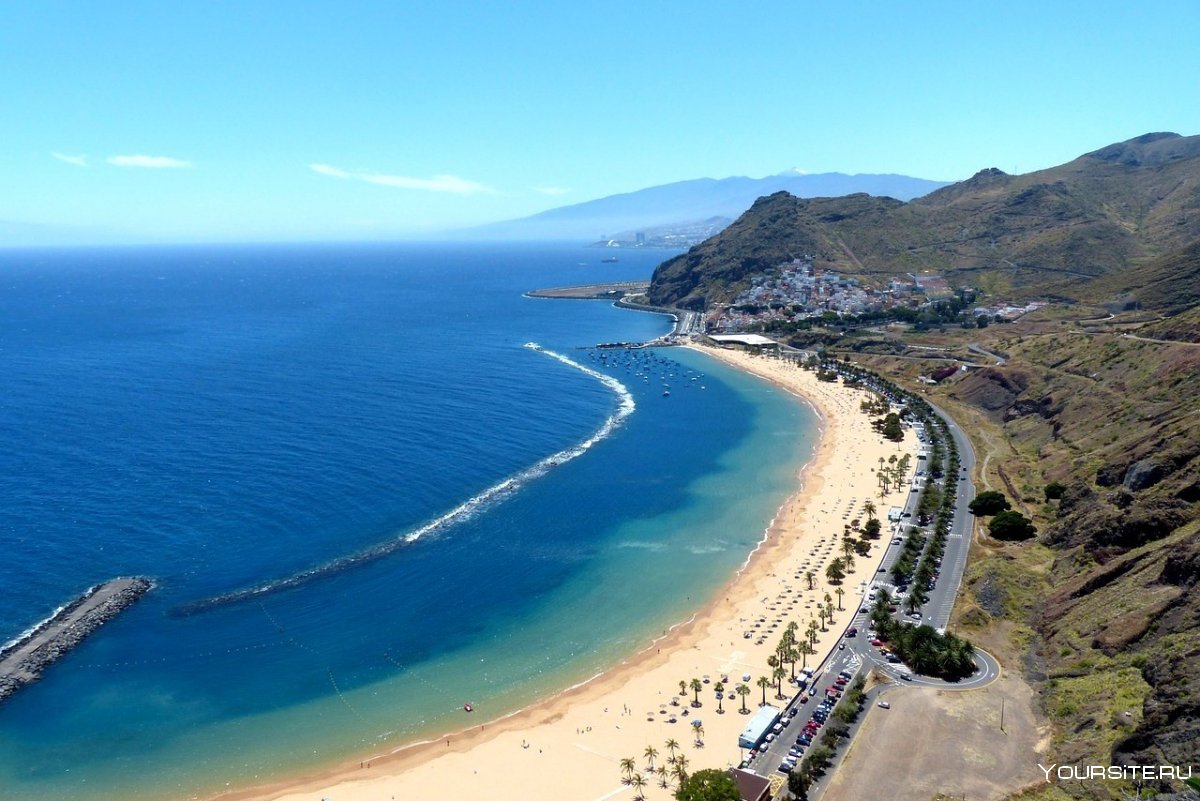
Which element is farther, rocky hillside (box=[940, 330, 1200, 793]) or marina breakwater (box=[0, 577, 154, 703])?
marina breakwater (box=[0, 577, 154, 703])

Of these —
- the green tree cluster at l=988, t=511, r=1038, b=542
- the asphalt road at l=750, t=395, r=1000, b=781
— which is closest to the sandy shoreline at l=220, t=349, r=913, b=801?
the asphalt road at l=750, t=395, r=1000, b=781

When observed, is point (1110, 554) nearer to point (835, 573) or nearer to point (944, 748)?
point (835, 573)

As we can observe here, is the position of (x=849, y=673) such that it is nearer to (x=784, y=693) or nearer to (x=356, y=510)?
(x=784, y=693)

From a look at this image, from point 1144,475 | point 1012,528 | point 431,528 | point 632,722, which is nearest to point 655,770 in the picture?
point 632,722

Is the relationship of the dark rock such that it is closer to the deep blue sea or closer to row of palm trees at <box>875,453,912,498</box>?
row of palm trees at <box>875,453,912,498</box>

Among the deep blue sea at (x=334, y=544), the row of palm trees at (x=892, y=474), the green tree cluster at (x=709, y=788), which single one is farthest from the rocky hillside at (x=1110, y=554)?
the deep blue sea at (x=334, y=544)
